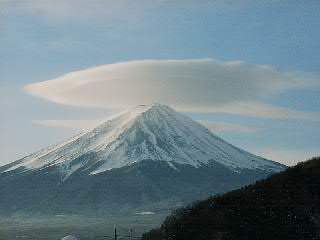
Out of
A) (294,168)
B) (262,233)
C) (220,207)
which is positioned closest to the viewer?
(262,233)

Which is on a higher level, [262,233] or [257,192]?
[257,192]

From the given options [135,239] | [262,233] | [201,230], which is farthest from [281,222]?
[135,239]

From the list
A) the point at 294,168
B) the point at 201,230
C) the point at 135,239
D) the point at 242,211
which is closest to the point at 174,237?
the point at 201,230

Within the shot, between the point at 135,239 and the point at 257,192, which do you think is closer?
the point at 257,192

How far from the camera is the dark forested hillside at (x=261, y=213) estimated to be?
7631 centimetres

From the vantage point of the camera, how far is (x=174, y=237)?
7769 centimetres

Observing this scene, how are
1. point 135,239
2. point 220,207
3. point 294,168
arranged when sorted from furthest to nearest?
point 135,239 → point 294,168 → point 220,207

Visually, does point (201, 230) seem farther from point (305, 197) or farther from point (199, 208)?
point (305, 197)

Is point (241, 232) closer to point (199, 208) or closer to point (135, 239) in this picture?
point (199, 208)

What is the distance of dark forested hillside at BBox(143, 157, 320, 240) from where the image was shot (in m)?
76.3

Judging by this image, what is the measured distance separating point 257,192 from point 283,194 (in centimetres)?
352

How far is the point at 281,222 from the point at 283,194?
6.17 metres

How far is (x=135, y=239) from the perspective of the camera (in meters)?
192

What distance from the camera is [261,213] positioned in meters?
79.9
